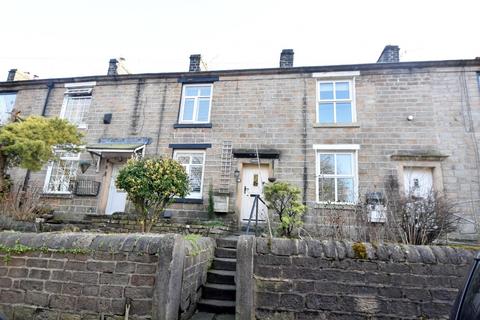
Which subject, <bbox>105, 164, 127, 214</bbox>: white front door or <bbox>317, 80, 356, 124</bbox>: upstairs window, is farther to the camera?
<bbox>105, 164, 127, 214</bbox>: white front door

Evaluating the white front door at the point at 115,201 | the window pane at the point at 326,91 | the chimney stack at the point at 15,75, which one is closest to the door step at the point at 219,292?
the white front door at the point at 115,201

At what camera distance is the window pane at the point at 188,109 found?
1105 cm

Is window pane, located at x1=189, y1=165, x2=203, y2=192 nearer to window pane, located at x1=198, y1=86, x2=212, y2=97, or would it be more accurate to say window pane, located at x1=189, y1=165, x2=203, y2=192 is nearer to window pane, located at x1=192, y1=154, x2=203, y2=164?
window pane, located at x1=192, y1=154, x2=203, y2=164

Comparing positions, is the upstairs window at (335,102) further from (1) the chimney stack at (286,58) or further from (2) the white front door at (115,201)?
(2) the white front door at (115,201)

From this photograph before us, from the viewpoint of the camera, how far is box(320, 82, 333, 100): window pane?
33.8ft

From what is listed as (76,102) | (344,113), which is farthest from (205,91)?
(76,102)

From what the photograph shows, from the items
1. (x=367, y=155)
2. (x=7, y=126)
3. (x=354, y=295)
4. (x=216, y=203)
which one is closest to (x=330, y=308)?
(x=354, y=295)

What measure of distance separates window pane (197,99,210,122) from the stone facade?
417mm

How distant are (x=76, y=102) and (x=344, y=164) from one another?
11749 millimetres

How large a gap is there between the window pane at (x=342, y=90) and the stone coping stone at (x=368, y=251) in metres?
7.60

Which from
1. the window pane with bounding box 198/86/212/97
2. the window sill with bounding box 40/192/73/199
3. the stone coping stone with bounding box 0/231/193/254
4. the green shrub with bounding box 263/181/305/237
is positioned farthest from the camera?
the window pane with bounding box 198/86/212/97

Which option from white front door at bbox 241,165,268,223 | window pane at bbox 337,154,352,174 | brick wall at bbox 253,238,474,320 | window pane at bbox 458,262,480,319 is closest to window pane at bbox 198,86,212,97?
white front door at bbox 241,165,268,223

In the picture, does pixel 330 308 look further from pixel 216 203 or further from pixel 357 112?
pixel 357 112

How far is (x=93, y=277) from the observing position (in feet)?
11.8
